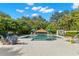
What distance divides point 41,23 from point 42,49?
0.69 metres

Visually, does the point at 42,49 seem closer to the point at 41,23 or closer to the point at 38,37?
the point at 38,37

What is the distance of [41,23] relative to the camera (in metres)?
5.53

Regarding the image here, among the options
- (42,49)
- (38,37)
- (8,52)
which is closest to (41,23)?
(38,37)

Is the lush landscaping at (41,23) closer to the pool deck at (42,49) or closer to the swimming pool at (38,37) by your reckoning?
the swimming pool at (38,37)

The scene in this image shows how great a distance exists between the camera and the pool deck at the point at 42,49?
5.23 m

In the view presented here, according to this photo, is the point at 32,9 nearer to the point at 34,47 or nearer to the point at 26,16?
the point at 26,16

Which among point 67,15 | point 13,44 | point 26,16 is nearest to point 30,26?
point 26,16

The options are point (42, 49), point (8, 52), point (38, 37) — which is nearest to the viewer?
point (8, 52)

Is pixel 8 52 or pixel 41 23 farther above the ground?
pixel 41 23

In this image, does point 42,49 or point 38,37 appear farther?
point 38,37

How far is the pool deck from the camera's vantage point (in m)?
5.23

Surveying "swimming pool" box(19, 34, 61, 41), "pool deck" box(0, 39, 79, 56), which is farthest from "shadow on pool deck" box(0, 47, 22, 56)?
"swimming pool" box(19, 34, 61, 41)

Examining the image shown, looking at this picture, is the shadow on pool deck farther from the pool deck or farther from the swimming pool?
the swimming pool

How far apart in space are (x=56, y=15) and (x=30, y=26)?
760 millimetres
